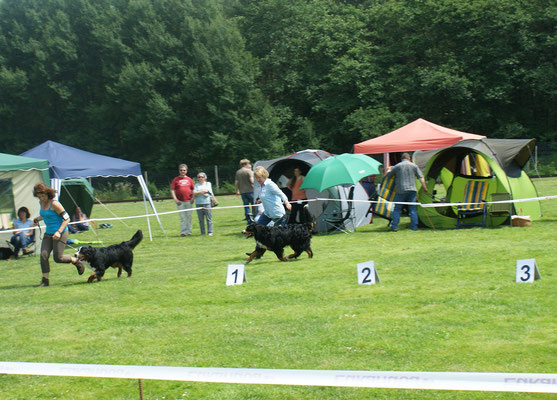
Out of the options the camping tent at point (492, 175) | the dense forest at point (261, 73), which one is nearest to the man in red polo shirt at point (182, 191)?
the camping tent at point (492, 175)

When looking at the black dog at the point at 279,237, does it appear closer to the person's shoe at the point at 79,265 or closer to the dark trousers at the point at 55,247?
the person's shoe at the point at 79,265

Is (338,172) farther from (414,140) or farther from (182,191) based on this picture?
(414,140)

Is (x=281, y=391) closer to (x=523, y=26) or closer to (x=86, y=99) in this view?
(x=523, y=26)

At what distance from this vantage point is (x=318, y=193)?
15.8 m

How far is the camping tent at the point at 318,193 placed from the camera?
1577 centimetres

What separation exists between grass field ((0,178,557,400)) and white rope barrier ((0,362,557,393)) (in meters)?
1.18

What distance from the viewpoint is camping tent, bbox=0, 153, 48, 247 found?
14875 mm

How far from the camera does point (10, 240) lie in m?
15.0

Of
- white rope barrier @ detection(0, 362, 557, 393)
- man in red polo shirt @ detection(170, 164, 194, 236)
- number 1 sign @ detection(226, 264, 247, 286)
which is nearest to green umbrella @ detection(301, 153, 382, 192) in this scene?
man in red polo shirt @ detection(170, 164, 194, 236)

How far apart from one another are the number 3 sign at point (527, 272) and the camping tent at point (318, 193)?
25.1 ft

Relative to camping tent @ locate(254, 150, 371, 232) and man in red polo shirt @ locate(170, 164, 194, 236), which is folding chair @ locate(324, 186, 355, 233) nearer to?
camping tent @ locate(254, 150, 371, 232)

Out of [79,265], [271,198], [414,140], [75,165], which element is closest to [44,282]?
[79,265]

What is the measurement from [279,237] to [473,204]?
558 centimetres

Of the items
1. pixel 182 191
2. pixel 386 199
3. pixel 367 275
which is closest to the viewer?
pixel 367 275
